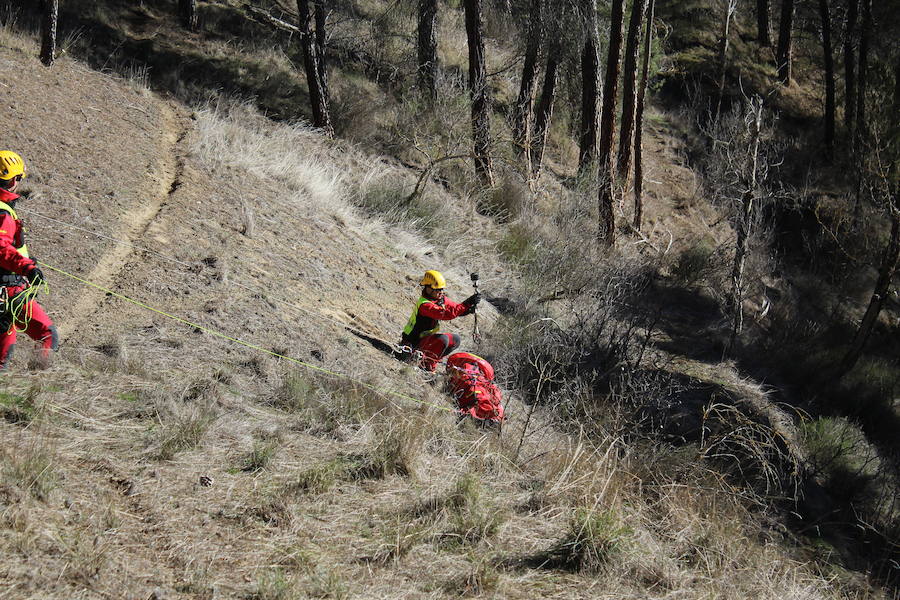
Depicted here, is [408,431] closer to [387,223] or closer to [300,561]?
[300,561]

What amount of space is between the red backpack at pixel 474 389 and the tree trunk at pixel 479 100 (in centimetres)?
903

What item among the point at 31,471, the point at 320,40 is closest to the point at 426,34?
the point at 320,40

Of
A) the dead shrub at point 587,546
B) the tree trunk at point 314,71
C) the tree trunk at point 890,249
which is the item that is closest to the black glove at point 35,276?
the dead shrub at point 587,546

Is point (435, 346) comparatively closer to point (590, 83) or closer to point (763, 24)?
point (590, 83)

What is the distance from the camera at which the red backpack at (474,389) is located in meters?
7.34

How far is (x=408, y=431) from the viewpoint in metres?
5.75

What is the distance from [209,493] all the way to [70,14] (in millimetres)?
16616

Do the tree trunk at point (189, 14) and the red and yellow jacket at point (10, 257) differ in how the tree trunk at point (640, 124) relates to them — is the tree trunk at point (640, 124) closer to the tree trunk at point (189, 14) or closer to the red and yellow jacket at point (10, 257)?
the tree trunk at point (189, 14)

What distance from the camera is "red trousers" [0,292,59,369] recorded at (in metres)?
6.02

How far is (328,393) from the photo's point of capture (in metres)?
6.77

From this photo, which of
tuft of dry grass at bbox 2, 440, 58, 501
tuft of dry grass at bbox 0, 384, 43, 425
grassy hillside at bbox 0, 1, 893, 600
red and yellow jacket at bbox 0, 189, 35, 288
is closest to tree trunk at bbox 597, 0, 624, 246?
grassy hillside at bbox 0, 1, 893, 600

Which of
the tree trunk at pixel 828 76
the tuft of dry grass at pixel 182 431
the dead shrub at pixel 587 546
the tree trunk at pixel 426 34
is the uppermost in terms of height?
Answer: the tree trunk at pixel 828 76

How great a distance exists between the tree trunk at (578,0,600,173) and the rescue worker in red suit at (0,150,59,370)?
1251cm

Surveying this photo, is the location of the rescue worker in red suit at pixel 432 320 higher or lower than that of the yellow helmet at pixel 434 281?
lower
